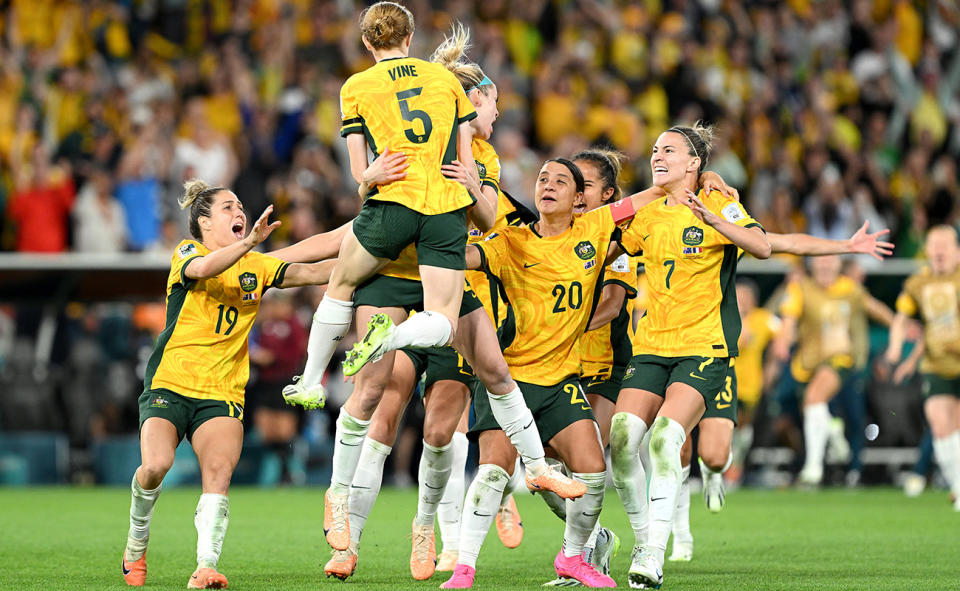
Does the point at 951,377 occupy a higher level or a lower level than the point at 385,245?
lower

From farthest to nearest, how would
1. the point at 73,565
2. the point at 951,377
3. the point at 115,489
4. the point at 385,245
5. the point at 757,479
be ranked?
the point at 757,479
the point at 115,489
the point at 951,377
the point at 73,565
the point at 385,245

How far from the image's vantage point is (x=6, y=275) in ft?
50.7

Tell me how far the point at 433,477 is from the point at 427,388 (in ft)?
1.76

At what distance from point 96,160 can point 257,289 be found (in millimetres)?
9755

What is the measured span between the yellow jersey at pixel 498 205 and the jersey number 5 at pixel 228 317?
0.83 m

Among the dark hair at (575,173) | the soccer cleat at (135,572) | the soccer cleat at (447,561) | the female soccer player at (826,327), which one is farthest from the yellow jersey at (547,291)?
the female soccer player at (826,327)

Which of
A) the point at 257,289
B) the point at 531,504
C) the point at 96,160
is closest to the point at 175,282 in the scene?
the point at 257,289

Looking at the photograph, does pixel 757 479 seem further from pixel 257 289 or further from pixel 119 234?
pixel 257 289

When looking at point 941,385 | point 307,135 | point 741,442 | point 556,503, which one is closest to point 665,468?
point 556,503

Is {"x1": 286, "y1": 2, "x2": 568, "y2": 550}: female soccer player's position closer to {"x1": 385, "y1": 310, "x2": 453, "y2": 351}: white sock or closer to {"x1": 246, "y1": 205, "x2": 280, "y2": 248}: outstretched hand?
{"x1": 385, "y1": 310, "x2": 453, "y2": 351}: white sock

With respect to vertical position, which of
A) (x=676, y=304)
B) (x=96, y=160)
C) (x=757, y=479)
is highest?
(x=96, y=160)

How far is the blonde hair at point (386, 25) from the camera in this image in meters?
6.70

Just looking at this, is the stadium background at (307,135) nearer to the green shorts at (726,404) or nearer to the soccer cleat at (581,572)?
the green shorts at (726,404)

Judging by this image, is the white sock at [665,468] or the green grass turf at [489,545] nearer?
the white sock at [665,468]
